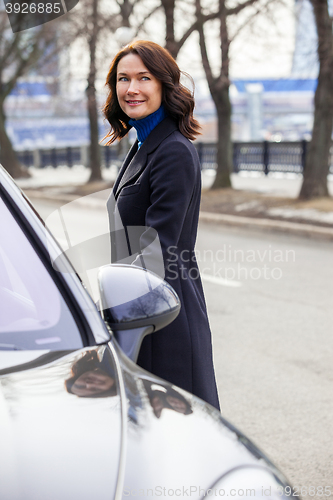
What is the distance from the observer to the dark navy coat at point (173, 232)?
2184 mm

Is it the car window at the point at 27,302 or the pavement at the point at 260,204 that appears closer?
the car window at the point at 27,302

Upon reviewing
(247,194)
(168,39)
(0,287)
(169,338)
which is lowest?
(247,194)

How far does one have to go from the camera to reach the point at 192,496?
1.23 meters

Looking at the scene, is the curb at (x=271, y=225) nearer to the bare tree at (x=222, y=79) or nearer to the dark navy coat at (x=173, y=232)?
the bare tree at (x=222, y=79)

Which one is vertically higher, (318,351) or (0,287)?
(0,287)

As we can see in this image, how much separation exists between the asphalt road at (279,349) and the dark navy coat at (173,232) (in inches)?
41.6

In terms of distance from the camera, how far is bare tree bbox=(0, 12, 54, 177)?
24.5 m

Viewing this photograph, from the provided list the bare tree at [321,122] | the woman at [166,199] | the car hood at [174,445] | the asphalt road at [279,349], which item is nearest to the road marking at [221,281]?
the asphalt road at [279,349]

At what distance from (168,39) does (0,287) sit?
556 inches

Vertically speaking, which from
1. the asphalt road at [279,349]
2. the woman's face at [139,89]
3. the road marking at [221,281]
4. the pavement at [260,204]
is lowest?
the pavement at [260,204]

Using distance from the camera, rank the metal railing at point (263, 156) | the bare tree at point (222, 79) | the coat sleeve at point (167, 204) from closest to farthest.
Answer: the coat sleeve at point (167, 204), the bare tree at point (222, 79), the metal railing at point (263, 156)

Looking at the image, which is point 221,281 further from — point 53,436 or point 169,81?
point 53,436

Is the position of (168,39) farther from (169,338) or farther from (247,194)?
(169,338)

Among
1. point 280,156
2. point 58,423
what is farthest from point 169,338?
point 280,156
